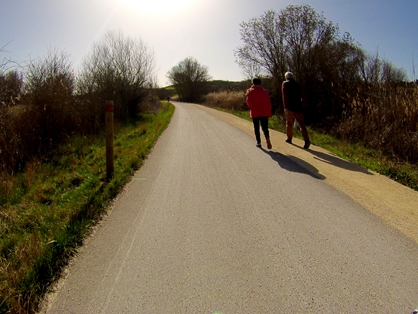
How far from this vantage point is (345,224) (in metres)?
3.52

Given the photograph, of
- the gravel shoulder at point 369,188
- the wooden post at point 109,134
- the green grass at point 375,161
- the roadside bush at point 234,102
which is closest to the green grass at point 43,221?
the wooden post at point 109,134

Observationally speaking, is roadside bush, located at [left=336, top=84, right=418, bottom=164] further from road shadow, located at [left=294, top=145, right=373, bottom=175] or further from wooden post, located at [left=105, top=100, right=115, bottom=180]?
wooden post, located at [left=105, top=100, right=115, bottom=180]

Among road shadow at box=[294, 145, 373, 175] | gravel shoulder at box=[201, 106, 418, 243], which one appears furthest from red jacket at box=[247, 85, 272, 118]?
road shadow at box=[294, 145, 373, 175]

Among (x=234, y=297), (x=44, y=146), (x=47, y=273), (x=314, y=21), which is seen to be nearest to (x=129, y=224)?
(x=47, y=273)

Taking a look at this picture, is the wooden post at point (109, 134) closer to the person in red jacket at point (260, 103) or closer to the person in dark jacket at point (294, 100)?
the person in red jacket at point (260, 103)

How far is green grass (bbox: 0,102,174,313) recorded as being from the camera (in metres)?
2.45

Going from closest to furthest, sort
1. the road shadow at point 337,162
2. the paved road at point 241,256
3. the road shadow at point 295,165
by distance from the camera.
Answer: the paved road at point 241,256, the road shadow at point 295,165, the road shadow at point 337,162

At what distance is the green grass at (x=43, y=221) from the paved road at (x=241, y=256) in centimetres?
19

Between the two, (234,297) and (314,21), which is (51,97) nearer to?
(234,297)

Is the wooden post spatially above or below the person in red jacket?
below

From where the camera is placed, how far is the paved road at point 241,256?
2.26 metres

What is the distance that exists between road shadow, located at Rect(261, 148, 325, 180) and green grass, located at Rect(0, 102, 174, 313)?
10.6 feet

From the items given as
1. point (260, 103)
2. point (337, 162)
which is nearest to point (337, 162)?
point (337, 162)

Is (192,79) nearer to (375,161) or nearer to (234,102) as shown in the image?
(234,102)
